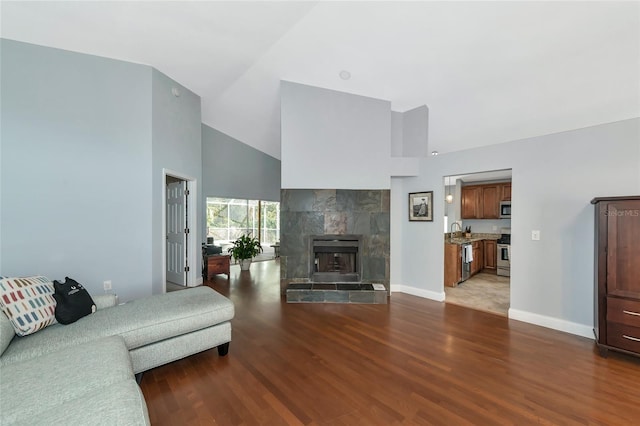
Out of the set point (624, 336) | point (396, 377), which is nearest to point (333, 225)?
point (396, 377)

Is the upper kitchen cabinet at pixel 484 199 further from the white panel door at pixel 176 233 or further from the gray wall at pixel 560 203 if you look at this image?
the white panel door at pixel 176 233

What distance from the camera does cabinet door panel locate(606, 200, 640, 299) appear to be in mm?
2422

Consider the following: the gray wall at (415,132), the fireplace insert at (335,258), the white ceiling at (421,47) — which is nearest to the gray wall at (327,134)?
the white ceiling at (421,47)

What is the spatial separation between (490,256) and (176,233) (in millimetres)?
6938

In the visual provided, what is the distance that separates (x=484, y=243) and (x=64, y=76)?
7.99 m

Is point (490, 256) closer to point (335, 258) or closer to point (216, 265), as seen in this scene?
point (335, 258)

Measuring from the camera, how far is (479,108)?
342 centimetres

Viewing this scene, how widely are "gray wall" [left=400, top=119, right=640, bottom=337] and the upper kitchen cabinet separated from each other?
10.4 ft

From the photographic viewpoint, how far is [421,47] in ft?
9.79

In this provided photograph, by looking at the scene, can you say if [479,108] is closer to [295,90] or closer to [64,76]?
[295,90]

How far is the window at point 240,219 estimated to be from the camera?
24.2ft

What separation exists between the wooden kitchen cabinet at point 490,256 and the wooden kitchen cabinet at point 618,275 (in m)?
3.75

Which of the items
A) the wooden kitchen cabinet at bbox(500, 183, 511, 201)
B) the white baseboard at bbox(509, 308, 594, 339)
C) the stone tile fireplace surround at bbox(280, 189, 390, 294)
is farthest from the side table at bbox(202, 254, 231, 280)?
the wooden kitchen cabinet at bbox(500, 183, 511, 201)

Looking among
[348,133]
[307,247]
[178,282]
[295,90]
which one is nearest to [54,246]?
[178,282]
